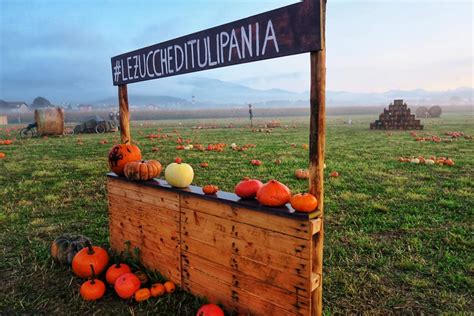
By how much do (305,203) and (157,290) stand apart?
199cm

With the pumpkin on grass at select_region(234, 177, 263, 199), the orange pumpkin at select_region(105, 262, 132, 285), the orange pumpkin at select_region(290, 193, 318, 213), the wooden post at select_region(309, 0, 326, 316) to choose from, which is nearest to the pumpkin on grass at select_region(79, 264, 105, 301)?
the orange pumpkin at select_region(105, 262, 132, 285)

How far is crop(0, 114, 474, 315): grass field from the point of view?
3.40 metres

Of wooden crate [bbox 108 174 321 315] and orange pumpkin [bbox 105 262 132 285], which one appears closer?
wooden crate [bbox 108 174 321 315]

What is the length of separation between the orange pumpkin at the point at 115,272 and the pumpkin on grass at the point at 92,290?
0.14 meters

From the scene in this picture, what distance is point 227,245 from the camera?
3014 mm

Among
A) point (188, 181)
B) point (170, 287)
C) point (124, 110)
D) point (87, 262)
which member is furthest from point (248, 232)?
point (124, 110)

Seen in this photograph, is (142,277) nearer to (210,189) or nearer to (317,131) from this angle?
(210,189)

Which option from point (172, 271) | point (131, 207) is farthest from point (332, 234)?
point (131, 207)

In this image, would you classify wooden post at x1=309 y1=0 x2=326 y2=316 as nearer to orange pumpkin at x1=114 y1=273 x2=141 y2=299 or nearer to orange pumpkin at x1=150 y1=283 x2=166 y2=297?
orange pumpkin at x1=150 y1=283 x2=166 y2=297

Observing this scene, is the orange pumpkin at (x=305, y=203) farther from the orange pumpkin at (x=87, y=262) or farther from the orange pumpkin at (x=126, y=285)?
the orange pumpkin at (x=87, y=262)

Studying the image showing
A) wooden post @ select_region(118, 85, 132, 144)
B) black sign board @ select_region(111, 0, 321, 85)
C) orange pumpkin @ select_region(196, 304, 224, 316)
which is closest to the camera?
black sign board @ select_region(111, 0, 321, 85)

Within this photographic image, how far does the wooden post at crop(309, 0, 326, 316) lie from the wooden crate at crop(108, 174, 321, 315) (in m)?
0.06

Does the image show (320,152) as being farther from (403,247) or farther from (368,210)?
(368,210)

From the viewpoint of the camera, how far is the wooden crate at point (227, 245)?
8.45ft
